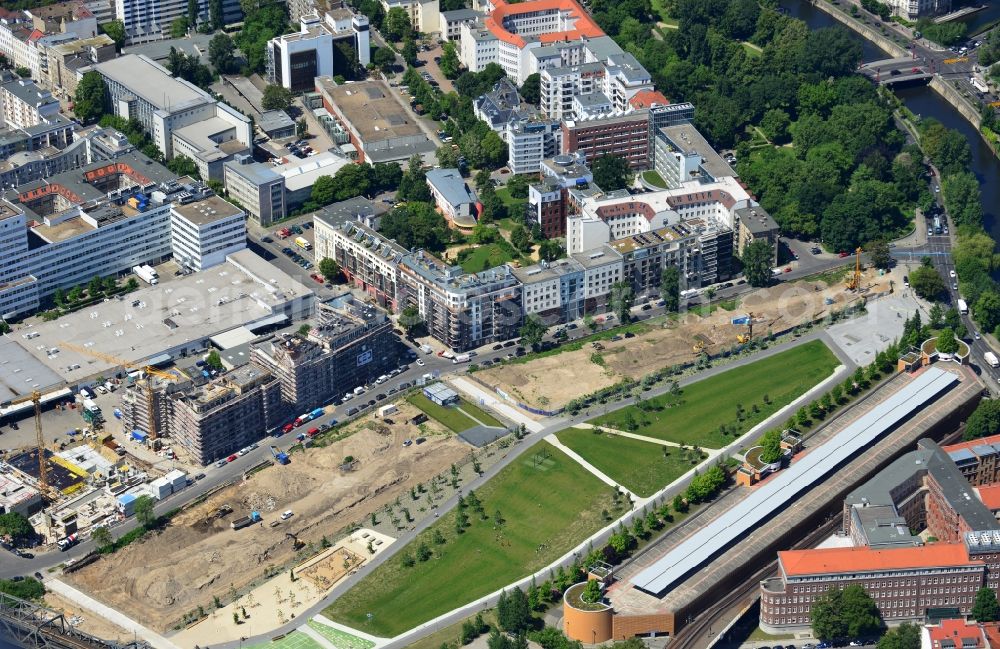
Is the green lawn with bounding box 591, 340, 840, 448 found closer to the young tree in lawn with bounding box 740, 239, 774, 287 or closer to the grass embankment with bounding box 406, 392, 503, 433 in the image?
the grass embankment with bounding box 406, 392, 503, 433

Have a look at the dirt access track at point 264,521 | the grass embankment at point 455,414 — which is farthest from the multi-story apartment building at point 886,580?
the grass embankment at point 455,414

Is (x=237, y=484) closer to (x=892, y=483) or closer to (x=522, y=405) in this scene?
(x=522, y=405)

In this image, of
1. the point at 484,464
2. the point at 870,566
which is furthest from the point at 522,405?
the point at 870,566

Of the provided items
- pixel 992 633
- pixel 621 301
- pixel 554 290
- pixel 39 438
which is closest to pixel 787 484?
pixel 992 633

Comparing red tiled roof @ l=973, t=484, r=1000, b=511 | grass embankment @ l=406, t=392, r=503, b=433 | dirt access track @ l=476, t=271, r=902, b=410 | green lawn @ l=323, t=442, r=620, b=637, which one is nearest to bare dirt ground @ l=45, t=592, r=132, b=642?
green lawn @ l=323, t=442, r=620, b=637

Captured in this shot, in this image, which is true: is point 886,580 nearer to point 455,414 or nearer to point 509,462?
point 509,462
